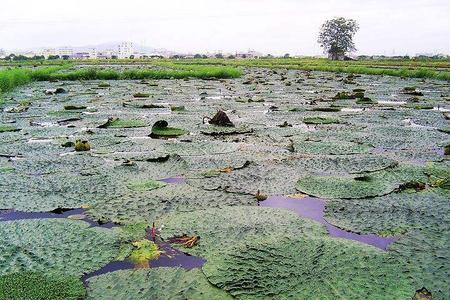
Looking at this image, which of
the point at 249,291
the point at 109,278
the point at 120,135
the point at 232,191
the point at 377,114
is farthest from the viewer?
the point at 377,114

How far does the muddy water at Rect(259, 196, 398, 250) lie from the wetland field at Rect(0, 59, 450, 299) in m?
0.01

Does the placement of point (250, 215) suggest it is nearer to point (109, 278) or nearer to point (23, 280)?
point (109, 278)

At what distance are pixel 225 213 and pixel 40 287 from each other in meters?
1.35

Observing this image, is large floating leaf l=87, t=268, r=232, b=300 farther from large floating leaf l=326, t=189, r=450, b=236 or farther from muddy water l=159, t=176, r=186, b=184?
muddy water l=159, t=176, r=186, b=184

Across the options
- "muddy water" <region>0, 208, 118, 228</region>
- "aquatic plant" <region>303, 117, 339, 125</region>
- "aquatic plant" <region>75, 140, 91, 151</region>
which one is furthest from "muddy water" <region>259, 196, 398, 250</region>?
"aquatic plant" <region>303, 117, 339, 125</region>

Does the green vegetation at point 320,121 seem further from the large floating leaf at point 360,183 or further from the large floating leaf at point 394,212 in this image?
the large floating leaf at point 394,212

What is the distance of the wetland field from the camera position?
82.0 inches

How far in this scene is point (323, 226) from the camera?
2801mm

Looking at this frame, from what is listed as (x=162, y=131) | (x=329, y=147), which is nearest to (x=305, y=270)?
(x=329, y=147)

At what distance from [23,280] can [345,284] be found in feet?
5.21

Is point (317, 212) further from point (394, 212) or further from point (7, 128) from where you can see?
point (7, 128)

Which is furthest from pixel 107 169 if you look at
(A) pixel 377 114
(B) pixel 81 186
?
(A) pixel 377 114

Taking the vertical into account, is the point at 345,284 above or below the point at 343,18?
below

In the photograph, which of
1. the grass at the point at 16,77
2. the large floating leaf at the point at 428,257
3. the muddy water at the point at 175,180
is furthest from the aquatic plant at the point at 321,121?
the grass at the point at 16,77
